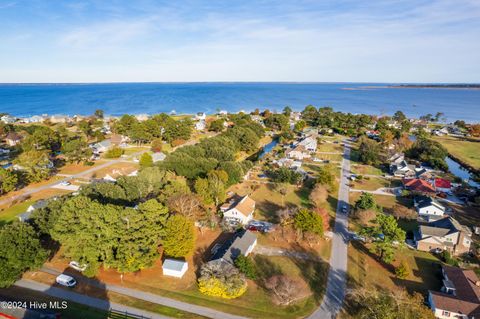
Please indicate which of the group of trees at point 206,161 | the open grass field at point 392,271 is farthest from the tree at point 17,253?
the open grass field at point 392,271

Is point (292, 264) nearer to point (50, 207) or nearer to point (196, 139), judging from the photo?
point (50, 207)

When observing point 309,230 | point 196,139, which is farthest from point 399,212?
point 196,139

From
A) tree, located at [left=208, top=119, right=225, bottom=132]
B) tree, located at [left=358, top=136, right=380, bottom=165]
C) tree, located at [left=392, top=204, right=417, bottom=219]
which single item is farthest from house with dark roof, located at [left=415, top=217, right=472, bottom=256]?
tree, located at [left=208, top=119, right=225, bottom=132]

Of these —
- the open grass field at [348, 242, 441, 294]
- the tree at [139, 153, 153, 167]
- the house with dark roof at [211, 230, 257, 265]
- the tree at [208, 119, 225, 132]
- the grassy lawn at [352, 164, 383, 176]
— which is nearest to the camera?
the open grass field at [348, 242, 441, 294]

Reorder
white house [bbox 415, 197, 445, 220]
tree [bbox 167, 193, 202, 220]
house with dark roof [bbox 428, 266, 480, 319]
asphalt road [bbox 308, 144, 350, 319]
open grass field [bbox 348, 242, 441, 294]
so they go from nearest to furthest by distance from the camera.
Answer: house with dark roof [bbox 428, 266, 480, 319], asphalt road [bbox 308, 144, 350, 319], open grass field [bbox 348, 242, 441, 294], tree [bbox 167, 193, 202, 220], white house [bbox 415, 197, 445, 220]

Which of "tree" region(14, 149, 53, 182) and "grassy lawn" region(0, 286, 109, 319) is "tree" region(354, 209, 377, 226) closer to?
"grassy lawn" region(0, 286, 109, 319)

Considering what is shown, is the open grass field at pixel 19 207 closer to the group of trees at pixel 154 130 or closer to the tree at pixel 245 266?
the tree at pixel 245 266

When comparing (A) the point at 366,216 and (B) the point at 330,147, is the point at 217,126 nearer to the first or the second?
(B) the point at 330,147
